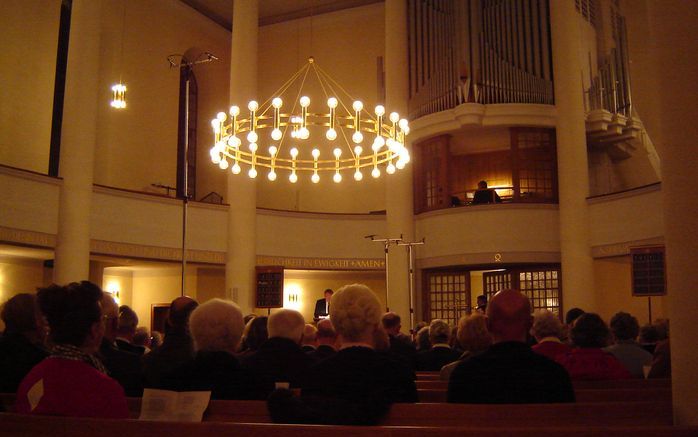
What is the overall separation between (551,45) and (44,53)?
10759mm

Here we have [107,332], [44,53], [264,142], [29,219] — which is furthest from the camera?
[264,142]

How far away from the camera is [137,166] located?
16641 millimetres

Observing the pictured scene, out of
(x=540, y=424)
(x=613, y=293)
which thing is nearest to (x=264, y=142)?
(x=613, y=293)

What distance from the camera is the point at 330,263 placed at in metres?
16.7

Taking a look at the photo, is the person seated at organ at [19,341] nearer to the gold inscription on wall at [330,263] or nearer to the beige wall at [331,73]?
the gold inscription on wall at [330,263]

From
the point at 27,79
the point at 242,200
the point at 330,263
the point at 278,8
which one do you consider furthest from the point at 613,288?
the point at 27,79

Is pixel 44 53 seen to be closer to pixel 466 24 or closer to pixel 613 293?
pixel 466 24

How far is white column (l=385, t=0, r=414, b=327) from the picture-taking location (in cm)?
1606

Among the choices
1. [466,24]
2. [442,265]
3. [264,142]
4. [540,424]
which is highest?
[466,24]

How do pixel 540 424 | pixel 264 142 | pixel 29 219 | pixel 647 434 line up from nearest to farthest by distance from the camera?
pixel 647 434 → pixel 540 424 → pixel 29 219 → pixel 264 142

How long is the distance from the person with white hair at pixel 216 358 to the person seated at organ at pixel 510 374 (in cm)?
106

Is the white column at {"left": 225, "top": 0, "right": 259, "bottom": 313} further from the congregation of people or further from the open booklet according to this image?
the open booklet

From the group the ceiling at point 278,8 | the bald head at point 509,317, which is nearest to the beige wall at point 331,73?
the ceiling at point 278,8

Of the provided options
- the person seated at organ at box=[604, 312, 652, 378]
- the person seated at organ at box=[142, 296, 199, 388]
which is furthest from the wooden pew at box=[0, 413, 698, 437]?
the person seated at organ at box=[604, 312, 652, 378]
